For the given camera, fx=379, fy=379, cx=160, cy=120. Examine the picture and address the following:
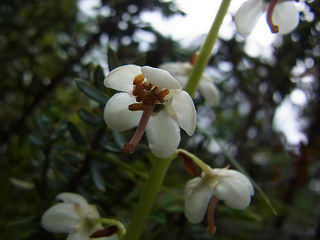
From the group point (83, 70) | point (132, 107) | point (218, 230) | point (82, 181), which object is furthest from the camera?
point (83, 70)

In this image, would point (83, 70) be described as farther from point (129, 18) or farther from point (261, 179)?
point (261, 179)

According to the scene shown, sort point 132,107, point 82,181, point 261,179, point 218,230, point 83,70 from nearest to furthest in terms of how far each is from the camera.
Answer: point 132,107, point 82,181, point 218,230, point 83,70, point 261,179

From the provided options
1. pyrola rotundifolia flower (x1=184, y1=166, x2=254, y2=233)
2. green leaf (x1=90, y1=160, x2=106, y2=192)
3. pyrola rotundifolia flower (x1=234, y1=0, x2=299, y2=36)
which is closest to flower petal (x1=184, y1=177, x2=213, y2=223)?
pyrola rotundifolia flower (x1=184, y1=166, x2=254, y2=233)

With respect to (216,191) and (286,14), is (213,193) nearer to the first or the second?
(216,191)

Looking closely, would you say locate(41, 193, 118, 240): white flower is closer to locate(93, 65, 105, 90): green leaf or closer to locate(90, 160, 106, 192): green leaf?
locate(90, 160, 106, 192): green leaf

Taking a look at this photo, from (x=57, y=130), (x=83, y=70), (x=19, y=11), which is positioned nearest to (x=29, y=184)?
(x=57, y=130)

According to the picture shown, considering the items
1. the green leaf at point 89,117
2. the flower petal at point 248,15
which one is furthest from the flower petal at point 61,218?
the flower petal at point 248,15
